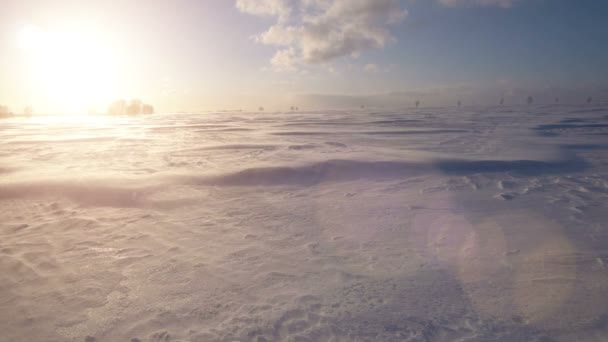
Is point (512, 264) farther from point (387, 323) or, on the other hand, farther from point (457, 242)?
point (387, 323)

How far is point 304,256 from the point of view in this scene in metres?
3.20

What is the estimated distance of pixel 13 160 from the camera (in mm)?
8156

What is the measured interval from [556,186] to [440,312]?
4.73 meters

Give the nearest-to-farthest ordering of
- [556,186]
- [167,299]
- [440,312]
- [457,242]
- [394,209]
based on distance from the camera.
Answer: [440,312] < [167,299] < [457,242] < [394,209] < [556,186]

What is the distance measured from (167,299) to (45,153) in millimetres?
9661

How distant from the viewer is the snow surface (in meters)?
2.22

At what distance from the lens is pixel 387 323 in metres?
2.21

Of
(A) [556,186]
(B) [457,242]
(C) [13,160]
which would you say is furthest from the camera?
(C) [13,160]

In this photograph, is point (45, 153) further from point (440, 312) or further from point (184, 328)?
point (440, 312)

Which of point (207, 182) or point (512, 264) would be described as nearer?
point (512, 264)

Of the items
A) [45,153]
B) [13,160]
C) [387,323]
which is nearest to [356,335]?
[387,323]

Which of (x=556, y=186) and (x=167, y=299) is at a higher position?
(x=556, y=186)

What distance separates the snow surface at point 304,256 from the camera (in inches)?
87.4

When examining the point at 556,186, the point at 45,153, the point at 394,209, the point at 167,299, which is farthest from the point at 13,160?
the point at 556,186
